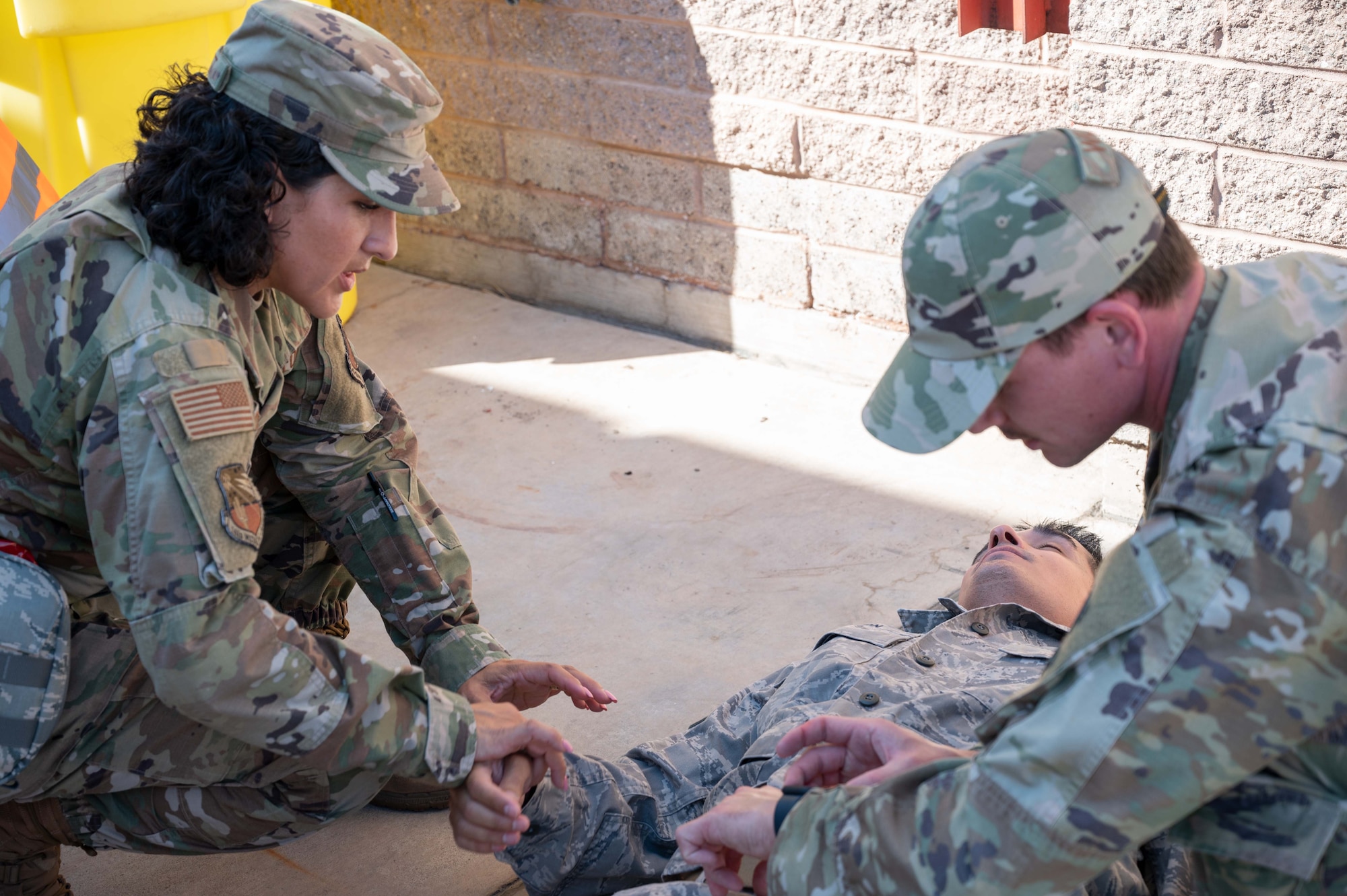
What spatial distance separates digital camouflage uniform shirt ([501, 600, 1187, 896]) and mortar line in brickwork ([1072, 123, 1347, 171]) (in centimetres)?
133

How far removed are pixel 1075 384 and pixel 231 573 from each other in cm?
122

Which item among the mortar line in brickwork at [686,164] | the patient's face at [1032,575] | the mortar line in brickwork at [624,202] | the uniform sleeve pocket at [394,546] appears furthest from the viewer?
the mortar line in brickwork at [624,202]

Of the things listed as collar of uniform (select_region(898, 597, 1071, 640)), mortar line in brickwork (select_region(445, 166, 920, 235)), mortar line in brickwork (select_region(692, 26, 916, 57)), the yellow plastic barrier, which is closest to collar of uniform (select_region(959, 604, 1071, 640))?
collar of uniform (select_region(898, 597, 1071, 640))

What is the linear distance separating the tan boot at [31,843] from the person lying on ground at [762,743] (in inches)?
27.7

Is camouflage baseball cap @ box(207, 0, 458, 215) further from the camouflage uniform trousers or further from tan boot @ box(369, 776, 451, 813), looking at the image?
tan boot @ box(369, 776, 451, 813)

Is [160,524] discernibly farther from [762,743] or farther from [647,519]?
[647,519]

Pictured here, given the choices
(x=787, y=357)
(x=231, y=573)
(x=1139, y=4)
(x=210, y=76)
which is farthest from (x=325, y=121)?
(x=787, y=357)

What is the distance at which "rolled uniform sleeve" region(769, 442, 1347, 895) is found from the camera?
1.45m

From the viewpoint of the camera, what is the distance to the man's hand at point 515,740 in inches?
89.4

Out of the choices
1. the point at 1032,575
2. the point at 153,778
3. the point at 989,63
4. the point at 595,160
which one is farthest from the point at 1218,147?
the point at 153,778

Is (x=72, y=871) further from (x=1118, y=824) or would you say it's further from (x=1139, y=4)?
(x=1139, y=4)

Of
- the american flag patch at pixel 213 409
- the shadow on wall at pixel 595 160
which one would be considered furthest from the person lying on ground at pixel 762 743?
the shadow on wall at pixel 595 160

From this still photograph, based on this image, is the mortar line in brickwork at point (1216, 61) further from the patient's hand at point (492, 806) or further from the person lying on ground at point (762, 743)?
the patient's hand at point (492, 806)

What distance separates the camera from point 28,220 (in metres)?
4.20
